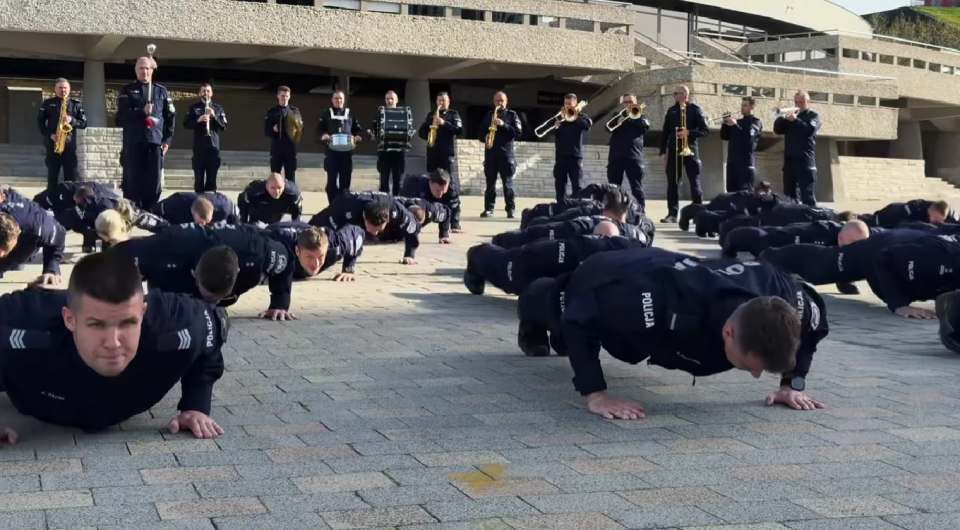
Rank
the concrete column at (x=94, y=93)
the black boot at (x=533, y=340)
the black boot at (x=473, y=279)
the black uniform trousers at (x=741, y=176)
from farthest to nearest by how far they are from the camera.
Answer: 1. the concrete column at (x=94, y=93)
2. the black uniform trousers at (x=741, y=176)
3. the black boot at (x=473, y=279)
4. the black boot at (x=533, y=340)

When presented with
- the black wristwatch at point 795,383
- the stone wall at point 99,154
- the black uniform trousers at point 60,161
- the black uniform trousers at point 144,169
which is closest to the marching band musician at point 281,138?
the black uniform trousers at point 60,161

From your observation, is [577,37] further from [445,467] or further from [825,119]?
[445,467]

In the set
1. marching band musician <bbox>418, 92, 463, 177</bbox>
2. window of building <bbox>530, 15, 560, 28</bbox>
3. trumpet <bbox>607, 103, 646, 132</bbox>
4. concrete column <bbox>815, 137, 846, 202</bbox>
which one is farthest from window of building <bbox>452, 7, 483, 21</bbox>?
trumpet <bbox>607, 103, 646, 132</bbox>

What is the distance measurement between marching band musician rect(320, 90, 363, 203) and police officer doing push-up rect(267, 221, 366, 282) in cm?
573

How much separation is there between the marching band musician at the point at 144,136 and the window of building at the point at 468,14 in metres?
14.5

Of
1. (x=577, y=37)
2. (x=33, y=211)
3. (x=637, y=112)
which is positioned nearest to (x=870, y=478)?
(x=33, y=211)

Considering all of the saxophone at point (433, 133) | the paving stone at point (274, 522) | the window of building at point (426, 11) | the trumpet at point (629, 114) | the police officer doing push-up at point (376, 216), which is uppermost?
the window of building at point (426, 11)

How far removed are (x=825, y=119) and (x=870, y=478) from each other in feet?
83.8

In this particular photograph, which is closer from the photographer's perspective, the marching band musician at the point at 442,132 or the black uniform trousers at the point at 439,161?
the marching band musician at the point at 442,132

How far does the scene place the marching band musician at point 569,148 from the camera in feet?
57.3

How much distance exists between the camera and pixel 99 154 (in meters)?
22.5

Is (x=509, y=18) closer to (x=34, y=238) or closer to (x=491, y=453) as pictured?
(x=34, y=238)

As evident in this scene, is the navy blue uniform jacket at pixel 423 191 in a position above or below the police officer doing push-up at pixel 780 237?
above

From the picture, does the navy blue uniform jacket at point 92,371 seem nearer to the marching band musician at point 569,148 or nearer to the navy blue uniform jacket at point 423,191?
the navy blue uniform jacket at point 423,191
